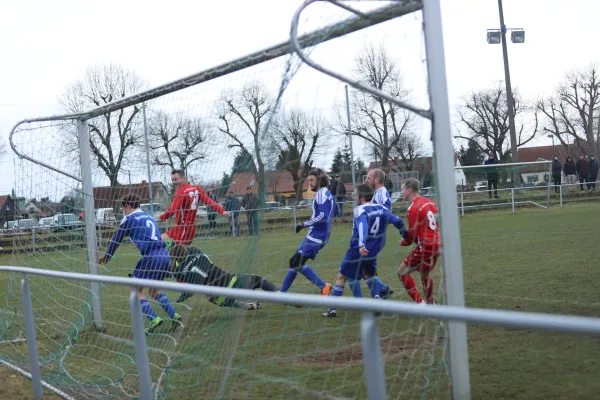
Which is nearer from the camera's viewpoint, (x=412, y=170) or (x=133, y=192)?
(x=412, y=170)

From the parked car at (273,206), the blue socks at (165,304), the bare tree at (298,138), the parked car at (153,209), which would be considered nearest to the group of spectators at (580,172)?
the parked car at (153,209)

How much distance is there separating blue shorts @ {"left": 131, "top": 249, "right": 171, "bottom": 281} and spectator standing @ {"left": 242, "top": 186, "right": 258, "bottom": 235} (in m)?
2.31

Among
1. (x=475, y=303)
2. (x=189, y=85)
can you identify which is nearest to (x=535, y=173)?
(x=475, y=303)

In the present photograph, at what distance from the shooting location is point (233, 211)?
575 cm

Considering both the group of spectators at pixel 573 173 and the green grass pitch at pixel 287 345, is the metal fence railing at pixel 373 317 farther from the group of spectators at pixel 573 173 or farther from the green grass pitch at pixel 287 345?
the group of spectators at pixel 573 173

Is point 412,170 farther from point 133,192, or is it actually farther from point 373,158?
point 133,192

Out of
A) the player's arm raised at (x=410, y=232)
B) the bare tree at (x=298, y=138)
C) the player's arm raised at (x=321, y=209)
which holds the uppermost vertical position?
the bare tree at (x=298, y=138)

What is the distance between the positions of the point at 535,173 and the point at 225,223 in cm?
2906

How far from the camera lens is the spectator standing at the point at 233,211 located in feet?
18.5

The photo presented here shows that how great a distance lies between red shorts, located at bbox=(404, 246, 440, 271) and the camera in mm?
5470

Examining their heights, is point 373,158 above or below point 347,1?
below

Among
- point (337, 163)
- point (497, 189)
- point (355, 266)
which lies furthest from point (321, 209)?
point (497, 189)

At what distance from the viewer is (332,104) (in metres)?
4.52

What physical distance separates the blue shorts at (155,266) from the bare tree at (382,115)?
3.35 meters
